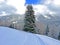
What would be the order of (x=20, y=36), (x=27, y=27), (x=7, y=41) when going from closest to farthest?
(x=7, y=41), (x=20, y=36), (x=27, y=27)

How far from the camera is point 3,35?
679 centimetres

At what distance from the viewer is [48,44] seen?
6.98m

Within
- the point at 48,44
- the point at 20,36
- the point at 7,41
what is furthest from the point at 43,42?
the point at 7,41

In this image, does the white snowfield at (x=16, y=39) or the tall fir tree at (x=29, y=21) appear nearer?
the white snowfield at (x=16, y=39)

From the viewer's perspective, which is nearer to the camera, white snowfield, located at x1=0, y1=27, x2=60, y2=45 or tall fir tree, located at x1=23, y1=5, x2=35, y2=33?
white snowfield, located at x1=0, y1=27, x2=60, y2=45

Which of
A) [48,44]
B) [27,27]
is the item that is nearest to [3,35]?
[48,44]

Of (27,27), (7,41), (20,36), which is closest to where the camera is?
(7,41)

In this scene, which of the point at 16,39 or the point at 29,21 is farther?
the point at 29,21

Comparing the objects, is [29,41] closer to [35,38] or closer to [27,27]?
[35,38]

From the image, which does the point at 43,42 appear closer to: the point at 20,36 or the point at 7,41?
the point at 20,36

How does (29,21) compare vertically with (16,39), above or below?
above

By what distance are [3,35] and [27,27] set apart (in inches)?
792

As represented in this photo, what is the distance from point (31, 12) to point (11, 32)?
2135cm

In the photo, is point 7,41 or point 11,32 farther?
point 11,32
